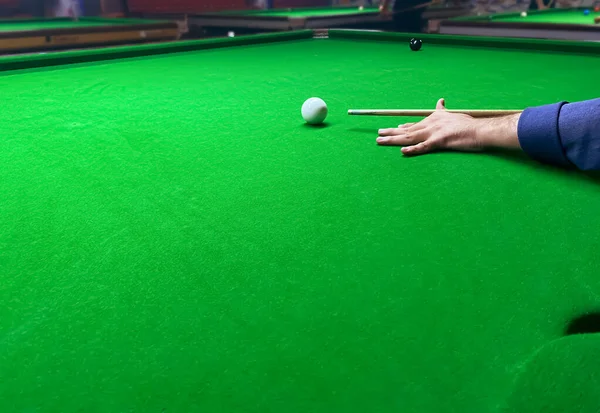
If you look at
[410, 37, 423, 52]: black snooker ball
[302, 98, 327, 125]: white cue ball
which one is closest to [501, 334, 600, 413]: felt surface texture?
[302, 98, 327, 125]: white cue ball

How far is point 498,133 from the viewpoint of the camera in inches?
54.4

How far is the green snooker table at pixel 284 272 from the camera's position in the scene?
2.00 ft

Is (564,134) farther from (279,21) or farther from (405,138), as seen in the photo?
(279,21)

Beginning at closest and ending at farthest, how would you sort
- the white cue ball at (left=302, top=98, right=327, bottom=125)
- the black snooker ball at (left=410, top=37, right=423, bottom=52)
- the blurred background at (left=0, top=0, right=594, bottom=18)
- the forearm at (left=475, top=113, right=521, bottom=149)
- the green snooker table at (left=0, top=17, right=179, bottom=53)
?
the forearm at (left=475, top=113, right=521, bottom=149)
the white cue ball at (left=302, top=98, right=327, bottom=125)
the black snooker ball at (left=410, top=37, right=423, bottom=52)
the green snooker table at (left=0, top=17, right=179, bottom=53)
the blurred background at (left=0, top=0, right=594, bottom=18)

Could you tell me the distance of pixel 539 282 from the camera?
80cm

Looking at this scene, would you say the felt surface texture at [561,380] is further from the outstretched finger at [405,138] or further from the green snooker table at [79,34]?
the green snooker table at [79,34]

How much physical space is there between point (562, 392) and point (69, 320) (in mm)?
598

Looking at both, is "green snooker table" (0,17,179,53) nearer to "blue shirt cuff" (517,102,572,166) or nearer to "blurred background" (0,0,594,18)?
"blurred background" (0,0,594,18)

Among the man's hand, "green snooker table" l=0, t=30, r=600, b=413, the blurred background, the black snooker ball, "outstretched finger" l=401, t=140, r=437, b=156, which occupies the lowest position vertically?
"green snooker table" l=0, t=30, r=600, b=413

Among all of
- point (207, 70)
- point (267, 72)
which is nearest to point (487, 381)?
point (267, 72)

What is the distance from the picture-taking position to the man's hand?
138cm

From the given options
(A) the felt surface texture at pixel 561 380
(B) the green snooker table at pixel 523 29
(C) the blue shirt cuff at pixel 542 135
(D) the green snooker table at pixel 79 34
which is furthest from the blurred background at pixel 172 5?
(A) the felt surface texture at pixel 561 380

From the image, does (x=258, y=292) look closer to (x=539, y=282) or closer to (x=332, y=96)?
(x=539, y=282)

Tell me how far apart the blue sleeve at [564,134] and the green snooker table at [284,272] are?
0.04 metres
